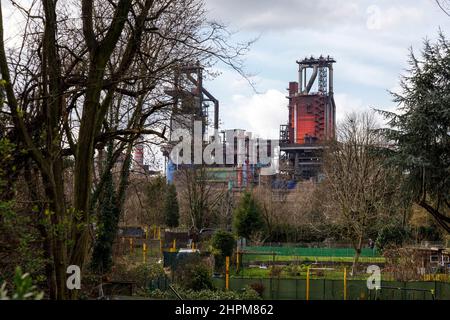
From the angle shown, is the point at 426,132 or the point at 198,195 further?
the point at 198,195

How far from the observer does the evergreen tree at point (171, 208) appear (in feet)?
161

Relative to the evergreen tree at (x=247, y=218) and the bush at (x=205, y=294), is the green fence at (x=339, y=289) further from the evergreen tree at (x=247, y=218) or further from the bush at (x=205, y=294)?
the evergreen tree at (x=247, y=218)

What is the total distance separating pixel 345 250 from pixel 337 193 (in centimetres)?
599

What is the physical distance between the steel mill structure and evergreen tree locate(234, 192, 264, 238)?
41.5 m

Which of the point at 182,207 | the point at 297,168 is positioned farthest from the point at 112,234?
the point at 297,168

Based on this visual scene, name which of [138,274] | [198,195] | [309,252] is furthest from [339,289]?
[198,195]

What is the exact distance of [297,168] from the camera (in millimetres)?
80875

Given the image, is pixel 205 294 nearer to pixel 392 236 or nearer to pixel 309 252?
pixel 392 236

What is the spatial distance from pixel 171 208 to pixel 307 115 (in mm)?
39952

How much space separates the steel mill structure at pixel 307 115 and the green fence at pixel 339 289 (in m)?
62.3

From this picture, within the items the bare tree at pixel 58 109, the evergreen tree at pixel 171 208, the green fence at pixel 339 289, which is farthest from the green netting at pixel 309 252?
the bare tree at pixel 58 109

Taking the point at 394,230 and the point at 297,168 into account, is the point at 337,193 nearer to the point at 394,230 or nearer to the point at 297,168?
the point at 394,230

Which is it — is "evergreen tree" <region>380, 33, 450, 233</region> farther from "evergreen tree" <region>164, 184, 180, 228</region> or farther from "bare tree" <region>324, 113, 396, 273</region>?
"evergreen tree" <region>164, 184, 180, 228</region>

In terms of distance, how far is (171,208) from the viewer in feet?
164
